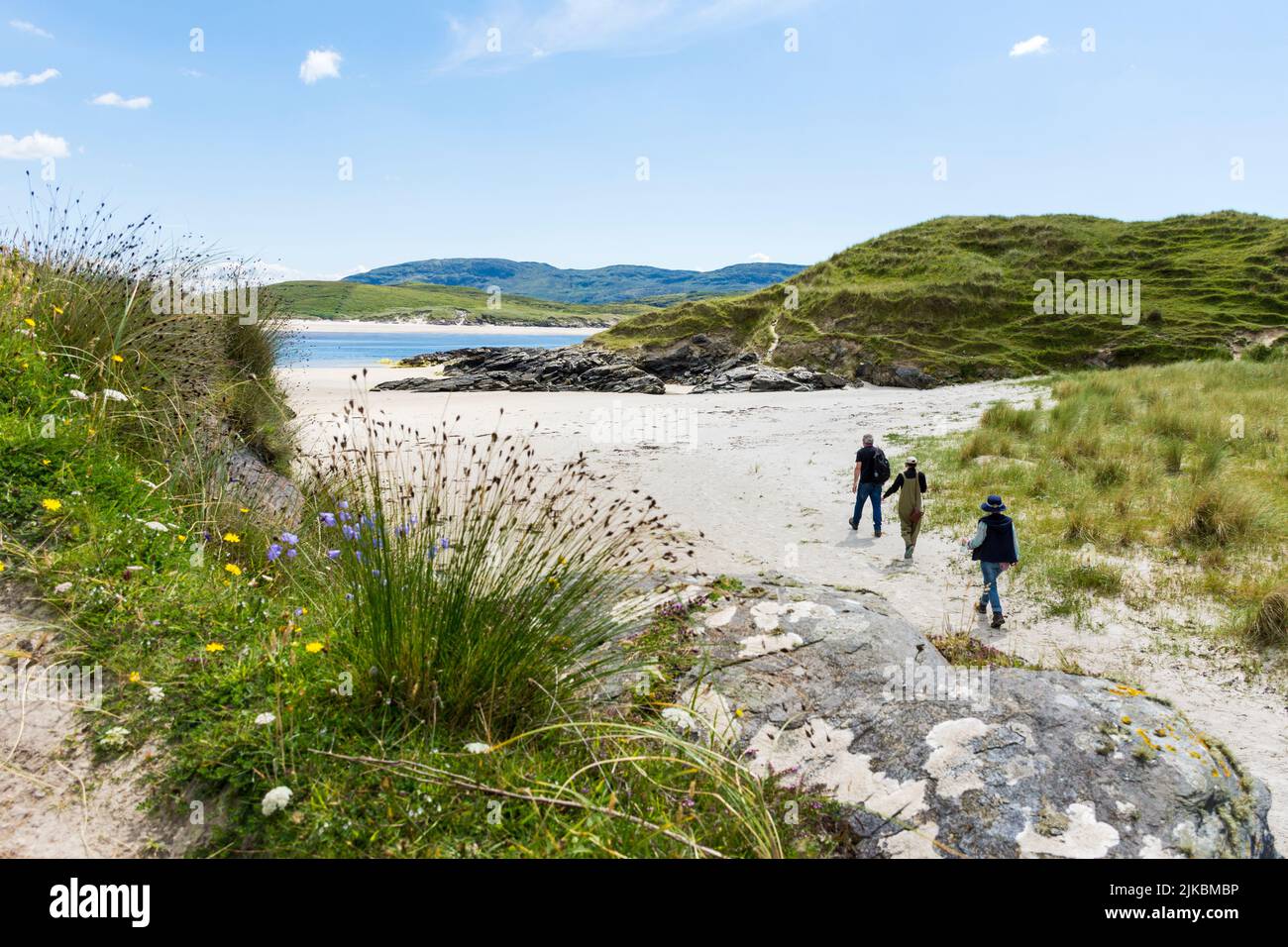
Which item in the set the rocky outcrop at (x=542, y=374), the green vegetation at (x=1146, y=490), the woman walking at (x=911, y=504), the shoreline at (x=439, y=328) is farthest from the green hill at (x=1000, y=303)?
the shoreline at (x=439, y=328)

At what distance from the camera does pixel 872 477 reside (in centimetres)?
1114

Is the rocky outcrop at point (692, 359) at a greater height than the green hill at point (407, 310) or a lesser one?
lesser

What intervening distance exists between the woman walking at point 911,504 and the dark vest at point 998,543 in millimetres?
2009

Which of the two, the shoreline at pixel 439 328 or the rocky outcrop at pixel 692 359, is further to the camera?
the shoreline at pixel 439 328

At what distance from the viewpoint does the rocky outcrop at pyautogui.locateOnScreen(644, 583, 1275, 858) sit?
2.96 metres

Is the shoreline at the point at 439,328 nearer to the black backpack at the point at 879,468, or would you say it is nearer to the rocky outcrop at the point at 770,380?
the rocky outcrop at the point at 770,380

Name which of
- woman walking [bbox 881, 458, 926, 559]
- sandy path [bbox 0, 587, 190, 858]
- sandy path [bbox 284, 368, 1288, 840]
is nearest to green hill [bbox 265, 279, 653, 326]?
sandy path [bbox 284, 368, 1288, 840]

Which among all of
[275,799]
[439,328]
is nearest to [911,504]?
[275,799]

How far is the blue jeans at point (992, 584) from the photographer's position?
7652 mm

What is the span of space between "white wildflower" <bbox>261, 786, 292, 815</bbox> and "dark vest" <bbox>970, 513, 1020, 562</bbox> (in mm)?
7424

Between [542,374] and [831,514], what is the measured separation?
1186 inches

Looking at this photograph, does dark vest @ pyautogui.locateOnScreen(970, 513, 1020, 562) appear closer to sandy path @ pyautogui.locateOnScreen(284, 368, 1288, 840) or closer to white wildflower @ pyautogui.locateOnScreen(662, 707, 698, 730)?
sandy path @ pyautogui.locateOnScreen(284, 368, 1288, 840)

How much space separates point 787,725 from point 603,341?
4941cm
